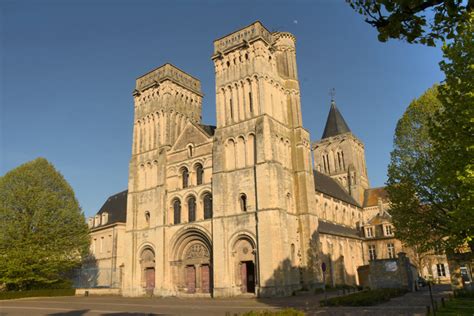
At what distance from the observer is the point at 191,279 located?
114 feet

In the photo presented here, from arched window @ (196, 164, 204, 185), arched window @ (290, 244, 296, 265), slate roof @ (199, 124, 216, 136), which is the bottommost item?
arched window @ (290, 244, 296, 265)

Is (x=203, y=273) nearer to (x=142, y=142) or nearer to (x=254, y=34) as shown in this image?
(x=142, y=142)

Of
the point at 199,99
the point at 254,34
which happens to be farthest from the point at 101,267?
the point at 254,34

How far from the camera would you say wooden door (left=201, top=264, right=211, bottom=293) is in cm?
3338

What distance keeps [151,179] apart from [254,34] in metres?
17.8

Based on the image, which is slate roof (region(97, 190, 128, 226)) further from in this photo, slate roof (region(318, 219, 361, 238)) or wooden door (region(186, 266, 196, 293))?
slate roof (region(318, 219, 361, 238))

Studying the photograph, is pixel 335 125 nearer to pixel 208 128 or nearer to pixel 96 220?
pixel 208 128

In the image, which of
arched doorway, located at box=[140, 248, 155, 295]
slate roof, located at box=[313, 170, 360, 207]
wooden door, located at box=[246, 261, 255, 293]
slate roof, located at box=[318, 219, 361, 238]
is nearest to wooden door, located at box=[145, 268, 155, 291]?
arched doorway, located at box=[140, 248, 155, 295]

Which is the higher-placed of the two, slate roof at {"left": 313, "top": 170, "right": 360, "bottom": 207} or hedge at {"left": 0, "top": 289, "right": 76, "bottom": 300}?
slate roof at {"left": 313, "top": 170, "right": 360, "bottom": 207}

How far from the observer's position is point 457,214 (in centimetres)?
1392

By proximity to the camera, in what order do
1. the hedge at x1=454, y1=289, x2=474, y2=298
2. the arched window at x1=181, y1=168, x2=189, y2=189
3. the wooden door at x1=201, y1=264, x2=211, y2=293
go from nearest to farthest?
the hedge at x1=454, y1=289, x2=474, y2=298
the wooden door at x1=201, y1=264, x2=211, y2=293
the arched window at x1=181, y1=168, x2=189, y2=189

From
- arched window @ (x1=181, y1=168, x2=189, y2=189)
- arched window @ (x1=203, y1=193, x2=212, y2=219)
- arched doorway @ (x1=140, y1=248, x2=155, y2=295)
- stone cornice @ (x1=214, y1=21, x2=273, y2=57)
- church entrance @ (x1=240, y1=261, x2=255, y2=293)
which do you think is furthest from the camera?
arched window @ (x1=181, y1=168, x2=189, y2=189)

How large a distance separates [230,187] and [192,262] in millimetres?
7922

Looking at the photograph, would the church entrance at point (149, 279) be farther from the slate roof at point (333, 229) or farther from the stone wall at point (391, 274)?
the stone wall at point (391, 274)
